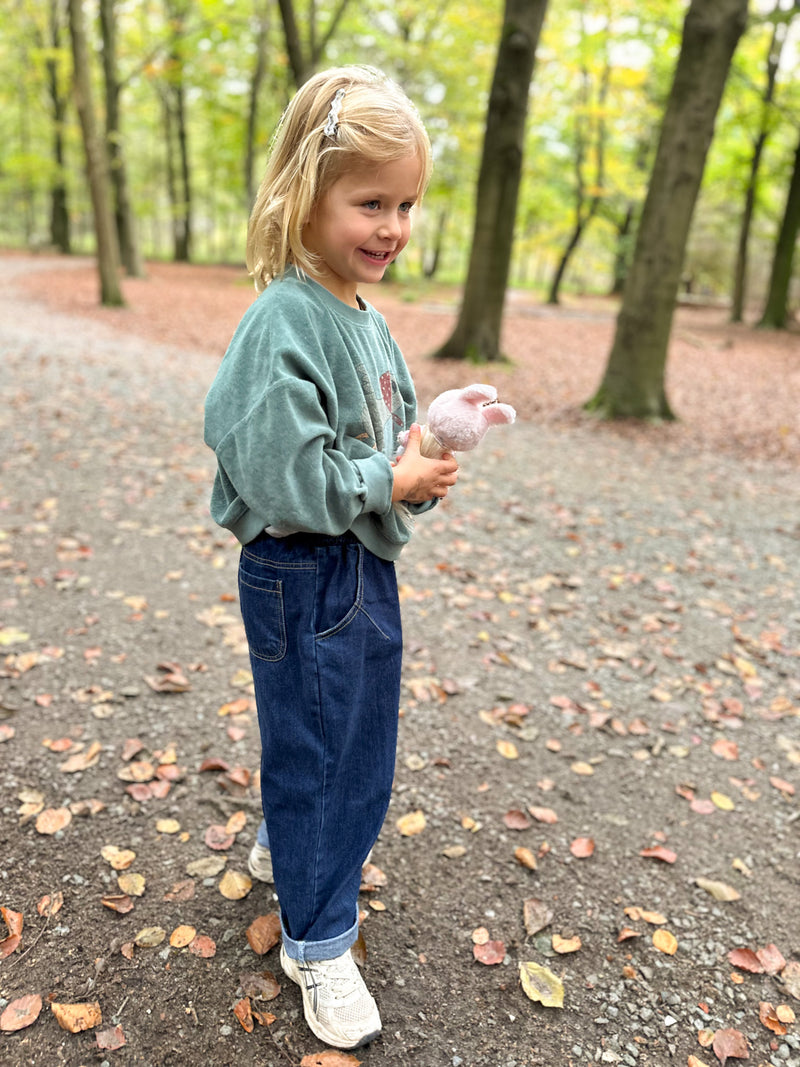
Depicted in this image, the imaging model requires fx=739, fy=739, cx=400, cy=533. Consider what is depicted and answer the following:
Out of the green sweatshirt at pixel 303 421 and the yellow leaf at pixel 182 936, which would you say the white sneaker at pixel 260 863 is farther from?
the green sweatshirt at pixel 303 421

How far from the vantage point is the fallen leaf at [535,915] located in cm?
241

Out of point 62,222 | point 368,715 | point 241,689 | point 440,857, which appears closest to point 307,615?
point 368,715

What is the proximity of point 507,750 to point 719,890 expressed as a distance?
3.23 ft

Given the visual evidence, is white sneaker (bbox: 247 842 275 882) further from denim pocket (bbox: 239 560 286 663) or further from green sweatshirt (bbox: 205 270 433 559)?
green sweatshirt (bbox: 205 270 433 559)

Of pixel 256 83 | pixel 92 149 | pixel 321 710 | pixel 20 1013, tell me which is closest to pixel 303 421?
pixel 321 710

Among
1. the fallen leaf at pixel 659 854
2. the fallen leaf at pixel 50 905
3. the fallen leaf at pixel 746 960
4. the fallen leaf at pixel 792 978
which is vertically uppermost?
the fallen leaf at pixel 50 905

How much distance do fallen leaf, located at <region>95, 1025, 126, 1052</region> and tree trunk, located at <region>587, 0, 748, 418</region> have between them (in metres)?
8.57

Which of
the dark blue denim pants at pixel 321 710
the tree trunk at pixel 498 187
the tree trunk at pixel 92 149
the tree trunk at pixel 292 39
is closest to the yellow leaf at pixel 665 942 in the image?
the dark blue denim pants at pixel 321 710

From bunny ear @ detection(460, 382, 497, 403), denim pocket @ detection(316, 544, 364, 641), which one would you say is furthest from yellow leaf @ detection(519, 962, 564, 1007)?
bunny ear @ detection(460, 382, 497, 403)

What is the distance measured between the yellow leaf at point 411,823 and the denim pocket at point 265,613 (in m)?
1.38

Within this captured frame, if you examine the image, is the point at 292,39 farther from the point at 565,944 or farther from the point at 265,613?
the point at 565,944

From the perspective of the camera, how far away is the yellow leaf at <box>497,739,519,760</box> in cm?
326

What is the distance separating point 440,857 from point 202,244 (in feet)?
213

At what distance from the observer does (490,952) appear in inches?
90.4
